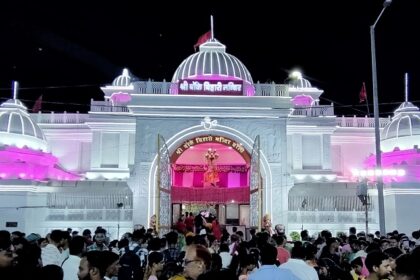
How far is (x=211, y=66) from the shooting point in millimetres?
28109

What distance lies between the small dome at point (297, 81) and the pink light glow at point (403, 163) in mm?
6811

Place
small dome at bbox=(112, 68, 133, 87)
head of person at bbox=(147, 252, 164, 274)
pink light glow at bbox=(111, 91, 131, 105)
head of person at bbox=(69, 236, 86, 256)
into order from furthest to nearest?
small dome at bbox=(112, 68, 133, 87) < pink light glow at bbox=(111, 91, 131, 105) < head of person at bbox=(147, 252, 164, 274) < head of person at bbox=(69, 236, 86, 256)

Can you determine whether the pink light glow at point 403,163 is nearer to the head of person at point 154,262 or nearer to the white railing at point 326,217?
the white railing at point 326,217

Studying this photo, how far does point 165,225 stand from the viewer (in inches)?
878

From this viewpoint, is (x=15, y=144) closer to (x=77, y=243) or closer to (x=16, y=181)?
(x=16, y=181)

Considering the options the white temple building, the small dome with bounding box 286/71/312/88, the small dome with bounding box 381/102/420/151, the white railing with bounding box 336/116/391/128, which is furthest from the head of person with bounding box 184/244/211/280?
the small dome with bounding box 286/71/312/88

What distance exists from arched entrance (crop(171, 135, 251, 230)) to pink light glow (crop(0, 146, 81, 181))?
7.03 meters

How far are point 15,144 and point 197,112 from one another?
10270mm

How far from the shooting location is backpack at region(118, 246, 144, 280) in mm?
7402

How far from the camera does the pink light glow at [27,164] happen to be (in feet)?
80.9

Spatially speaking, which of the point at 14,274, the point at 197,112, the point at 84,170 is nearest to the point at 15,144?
the point at 84,170

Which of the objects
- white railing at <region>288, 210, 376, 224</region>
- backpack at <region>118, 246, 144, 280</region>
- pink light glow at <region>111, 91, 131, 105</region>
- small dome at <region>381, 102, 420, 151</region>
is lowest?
backpack at <region>118, 246, 144, 280</region>

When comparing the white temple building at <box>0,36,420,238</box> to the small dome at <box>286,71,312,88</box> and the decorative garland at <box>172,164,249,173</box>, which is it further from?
the small dome at <box>286,71,312,88</box>

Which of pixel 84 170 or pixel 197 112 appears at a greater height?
pixel 197 112
